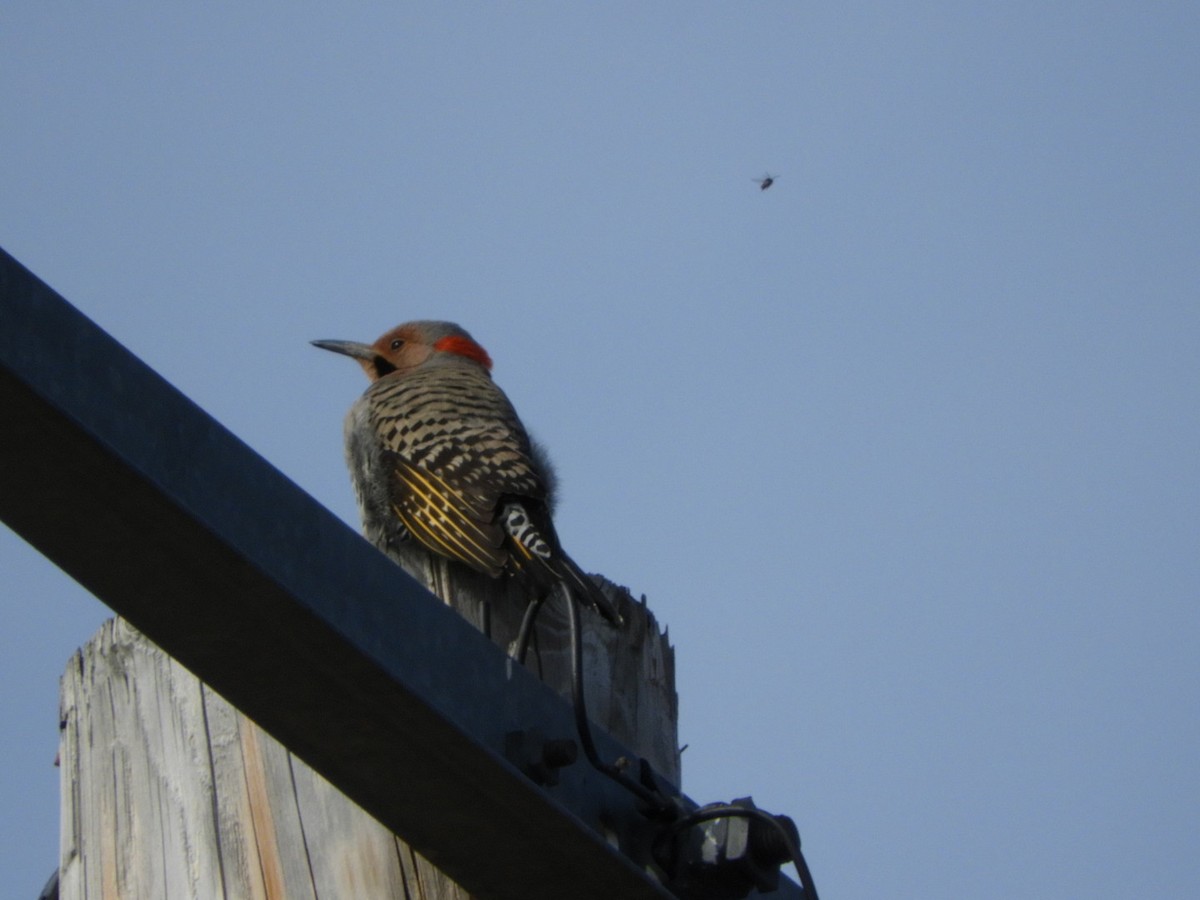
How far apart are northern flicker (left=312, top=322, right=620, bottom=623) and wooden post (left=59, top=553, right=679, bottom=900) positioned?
1.08m

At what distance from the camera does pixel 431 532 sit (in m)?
4.71

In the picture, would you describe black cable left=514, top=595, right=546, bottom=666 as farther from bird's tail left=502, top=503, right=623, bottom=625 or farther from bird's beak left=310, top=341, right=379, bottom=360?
bird's beak left=310, top=341, right=379, bottom=360

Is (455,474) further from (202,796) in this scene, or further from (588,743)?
(588,743)

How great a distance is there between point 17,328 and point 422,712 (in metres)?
0.63

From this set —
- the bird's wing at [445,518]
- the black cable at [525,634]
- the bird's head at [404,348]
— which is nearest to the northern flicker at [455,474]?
the bird's wing at [445,518]

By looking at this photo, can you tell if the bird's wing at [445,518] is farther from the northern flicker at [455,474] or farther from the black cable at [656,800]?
the black cable at [656,800]

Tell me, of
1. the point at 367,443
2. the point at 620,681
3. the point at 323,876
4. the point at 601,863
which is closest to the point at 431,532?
the point at 367,443

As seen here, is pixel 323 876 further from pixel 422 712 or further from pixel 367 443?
pixel 367 443

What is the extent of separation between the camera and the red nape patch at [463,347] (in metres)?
7.30

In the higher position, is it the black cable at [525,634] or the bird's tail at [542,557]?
the bird's tail at [542,557]

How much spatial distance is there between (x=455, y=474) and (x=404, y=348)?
2.32 m

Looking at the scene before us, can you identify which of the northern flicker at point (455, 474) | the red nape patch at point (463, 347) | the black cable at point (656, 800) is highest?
the red nape patch at point (463, 347)

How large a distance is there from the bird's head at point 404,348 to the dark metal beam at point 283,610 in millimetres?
5244

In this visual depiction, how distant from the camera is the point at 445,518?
4723 mm
